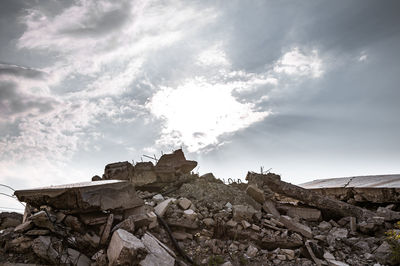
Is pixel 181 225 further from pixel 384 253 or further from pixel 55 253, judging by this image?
pixel 384 253

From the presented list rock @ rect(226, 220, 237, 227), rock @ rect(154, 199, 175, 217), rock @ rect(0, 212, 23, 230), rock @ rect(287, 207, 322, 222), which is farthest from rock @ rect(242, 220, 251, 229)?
rock @ rect(0, 212, 23, 230)

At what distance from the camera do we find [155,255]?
3131 millimetres

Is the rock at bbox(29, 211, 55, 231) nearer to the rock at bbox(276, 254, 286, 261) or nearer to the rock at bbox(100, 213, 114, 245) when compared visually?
the rock at bbox(100, 213, 114, 245)

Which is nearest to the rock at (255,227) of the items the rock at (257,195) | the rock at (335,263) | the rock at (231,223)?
the rock at (231,223)

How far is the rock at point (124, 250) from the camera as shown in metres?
2.81

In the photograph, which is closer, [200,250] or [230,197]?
[200,250]

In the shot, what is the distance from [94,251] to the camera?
3.28 metres

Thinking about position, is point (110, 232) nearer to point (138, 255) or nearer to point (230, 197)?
point (138, 255)

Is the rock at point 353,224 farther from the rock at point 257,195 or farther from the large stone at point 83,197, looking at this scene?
the large stone at point 83,197

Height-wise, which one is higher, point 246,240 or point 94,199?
point 94,199

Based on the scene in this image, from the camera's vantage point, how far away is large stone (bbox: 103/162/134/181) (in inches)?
237

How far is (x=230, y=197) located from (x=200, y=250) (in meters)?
1.66

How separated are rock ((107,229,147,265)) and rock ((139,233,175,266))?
0.10m

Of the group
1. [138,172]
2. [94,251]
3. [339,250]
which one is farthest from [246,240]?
[138,172]
